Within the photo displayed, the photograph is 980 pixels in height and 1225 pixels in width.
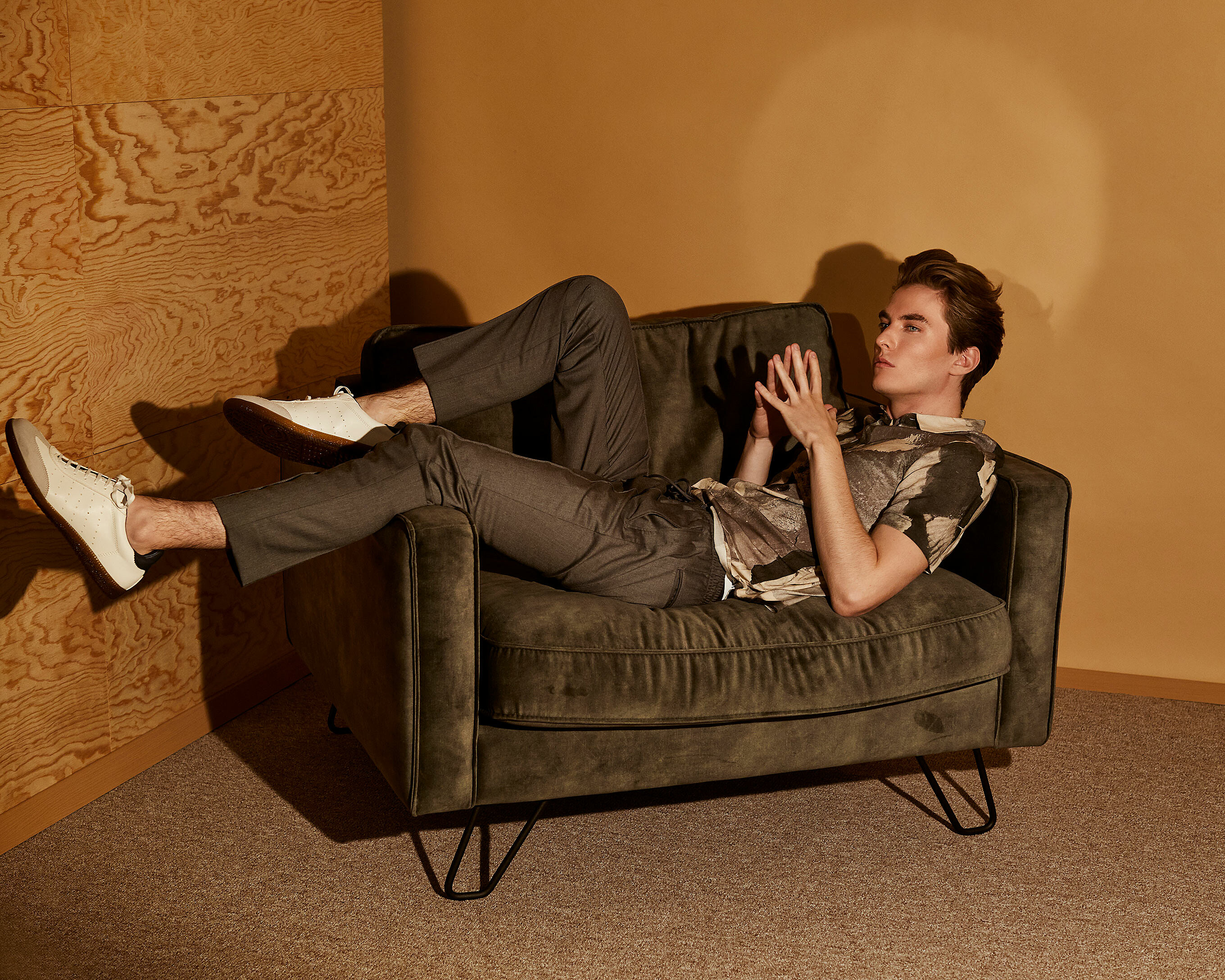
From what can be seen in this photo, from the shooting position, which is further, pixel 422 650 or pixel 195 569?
pixel 195 569

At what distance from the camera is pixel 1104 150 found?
2529mm

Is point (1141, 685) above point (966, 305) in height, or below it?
below

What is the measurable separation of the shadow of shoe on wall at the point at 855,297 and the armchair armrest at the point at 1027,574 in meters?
0.81

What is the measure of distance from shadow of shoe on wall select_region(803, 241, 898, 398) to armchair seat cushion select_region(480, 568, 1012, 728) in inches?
39.2

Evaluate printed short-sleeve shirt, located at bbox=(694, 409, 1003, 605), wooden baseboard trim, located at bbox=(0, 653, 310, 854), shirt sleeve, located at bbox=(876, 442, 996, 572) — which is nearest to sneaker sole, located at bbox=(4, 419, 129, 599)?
wooden baseboard trim, located at bbox=(0, 653, 310, 854)

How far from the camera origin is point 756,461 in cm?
229

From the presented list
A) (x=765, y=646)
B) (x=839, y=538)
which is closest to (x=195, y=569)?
(x=765, y=646)

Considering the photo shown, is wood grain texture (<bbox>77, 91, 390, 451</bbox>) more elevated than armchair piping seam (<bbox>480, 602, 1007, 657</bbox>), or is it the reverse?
wood grain texture (<bbox>77, 91, 390, 451</bbox>)

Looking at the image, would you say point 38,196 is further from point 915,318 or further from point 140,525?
point 915,318

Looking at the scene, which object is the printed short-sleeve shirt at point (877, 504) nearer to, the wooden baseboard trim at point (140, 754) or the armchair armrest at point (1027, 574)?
the armchair armrest at point (1027, 574)

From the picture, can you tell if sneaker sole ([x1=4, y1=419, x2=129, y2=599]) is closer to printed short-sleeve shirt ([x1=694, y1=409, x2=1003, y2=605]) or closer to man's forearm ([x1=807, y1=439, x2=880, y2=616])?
printed short-sleeve shirt ([x1=694, y1=409, x2=1003, y2=605])

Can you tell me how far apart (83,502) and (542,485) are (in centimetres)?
69

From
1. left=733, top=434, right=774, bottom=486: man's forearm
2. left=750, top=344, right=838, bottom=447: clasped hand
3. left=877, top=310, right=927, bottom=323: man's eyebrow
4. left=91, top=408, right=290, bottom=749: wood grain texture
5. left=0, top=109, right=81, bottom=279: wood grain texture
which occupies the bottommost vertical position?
left=91, top=408, right=290, bottom=749: wood grain texture

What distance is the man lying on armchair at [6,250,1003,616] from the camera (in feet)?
5.49
